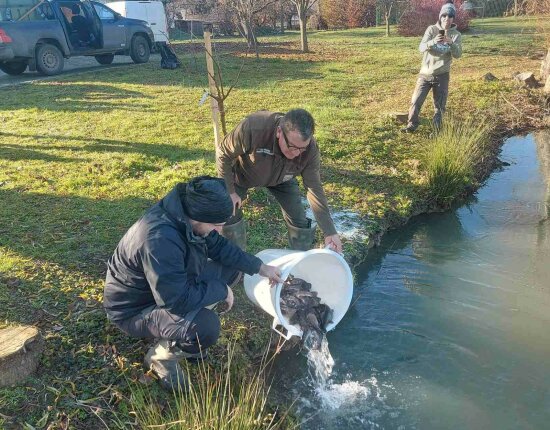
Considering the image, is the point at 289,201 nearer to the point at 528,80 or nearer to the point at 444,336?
the point at 444,336

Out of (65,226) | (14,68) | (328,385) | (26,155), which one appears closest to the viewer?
(328,385)

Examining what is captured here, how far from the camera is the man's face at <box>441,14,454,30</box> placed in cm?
721

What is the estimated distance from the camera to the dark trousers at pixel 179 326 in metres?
2.77

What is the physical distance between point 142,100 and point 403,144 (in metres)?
5.10

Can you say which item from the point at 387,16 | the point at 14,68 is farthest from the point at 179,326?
the point at 387,16

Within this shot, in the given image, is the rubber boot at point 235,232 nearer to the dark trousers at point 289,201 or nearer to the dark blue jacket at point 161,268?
the dark trousers at point 289,201

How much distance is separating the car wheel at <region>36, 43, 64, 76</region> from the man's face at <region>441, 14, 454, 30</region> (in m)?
8.97

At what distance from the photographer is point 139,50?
14227mm

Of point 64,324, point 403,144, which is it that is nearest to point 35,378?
point 64,324

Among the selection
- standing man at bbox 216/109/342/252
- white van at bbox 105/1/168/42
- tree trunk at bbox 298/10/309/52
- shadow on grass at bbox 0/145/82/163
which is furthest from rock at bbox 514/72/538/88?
white van at bbox 105/1/168/42

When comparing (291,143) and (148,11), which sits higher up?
(148,11)

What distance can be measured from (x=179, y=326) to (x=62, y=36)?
11.3 meters

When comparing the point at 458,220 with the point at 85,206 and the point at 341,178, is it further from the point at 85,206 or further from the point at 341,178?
the point at 85,206

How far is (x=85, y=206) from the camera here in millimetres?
5195
